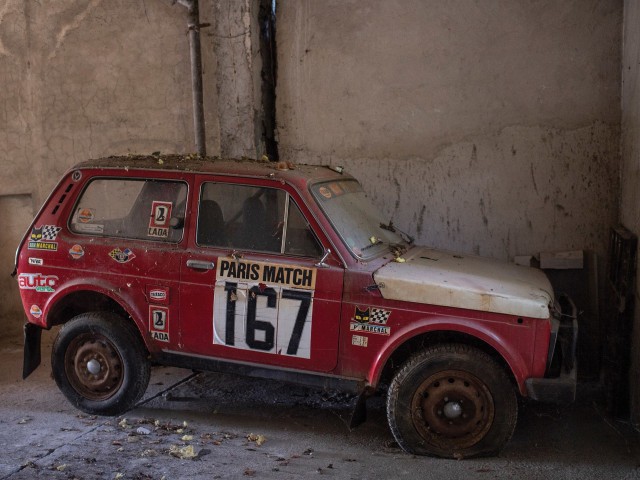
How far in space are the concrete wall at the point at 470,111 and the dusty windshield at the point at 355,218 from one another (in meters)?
1.21

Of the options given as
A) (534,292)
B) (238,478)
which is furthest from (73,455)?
(534,292)

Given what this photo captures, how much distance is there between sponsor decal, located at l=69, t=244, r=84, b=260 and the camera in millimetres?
5070

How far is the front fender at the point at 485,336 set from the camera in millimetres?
4297

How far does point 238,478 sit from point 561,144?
404cm

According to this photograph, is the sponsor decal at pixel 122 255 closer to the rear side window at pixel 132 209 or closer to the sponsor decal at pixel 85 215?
the rear side window at pixel 132 209

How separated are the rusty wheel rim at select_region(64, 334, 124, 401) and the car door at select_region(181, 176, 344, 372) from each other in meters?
0.65

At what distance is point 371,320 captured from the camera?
448 cm

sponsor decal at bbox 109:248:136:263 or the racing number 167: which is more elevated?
sponsor decal at bbox 109:248:136:263

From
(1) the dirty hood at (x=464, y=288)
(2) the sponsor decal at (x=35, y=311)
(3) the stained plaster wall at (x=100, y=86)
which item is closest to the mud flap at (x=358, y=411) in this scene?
(1) the dirty hood at (x=464, y=288)

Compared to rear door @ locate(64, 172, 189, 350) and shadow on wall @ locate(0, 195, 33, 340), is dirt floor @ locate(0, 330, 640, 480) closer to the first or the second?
rear door @ locate(64, 172, 189, 350)

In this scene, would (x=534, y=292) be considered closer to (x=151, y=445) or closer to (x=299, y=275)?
(x=299, y=275)

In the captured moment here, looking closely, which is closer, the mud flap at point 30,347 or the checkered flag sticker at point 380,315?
the checkered flag sticker at point 380,315

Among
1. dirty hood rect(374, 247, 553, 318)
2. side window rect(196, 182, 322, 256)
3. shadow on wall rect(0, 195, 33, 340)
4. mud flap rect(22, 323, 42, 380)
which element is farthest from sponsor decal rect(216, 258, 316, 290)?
shadow on wall rect(0, 195, 33, 340)

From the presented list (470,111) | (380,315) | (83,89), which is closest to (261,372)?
(380,315)
